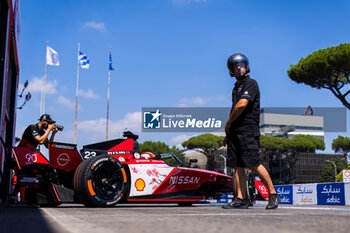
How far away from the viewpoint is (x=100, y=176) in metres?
5.87

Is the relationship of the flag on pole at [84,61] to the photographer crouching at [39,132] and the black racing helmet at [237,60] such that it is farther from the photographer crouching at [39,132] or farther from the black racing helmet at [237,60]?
the black racing helmet at [237,60]

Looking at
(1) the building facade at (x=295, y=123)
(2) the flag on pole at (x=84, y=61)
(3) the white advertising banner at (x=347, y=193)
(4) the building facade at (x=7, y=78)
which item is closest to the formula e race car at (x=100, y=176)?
(4) the building facade at (x=7, y=78)

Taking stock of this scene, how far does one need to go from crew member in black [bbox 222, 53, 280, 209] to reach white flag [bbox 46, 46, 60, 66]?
37052mm

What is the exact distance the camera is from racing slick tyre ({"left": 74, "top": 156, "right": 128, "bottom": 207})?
558 centimetres

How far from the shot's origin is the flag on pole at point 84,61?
43750mm

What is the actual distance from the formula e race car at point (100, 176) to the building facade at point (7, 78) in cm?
121

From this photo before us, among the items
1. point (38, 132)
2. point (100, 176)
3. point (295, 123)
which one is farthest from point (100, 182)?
point (295, 123)

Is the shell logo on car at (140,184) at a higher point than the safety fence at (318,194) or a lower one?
higher

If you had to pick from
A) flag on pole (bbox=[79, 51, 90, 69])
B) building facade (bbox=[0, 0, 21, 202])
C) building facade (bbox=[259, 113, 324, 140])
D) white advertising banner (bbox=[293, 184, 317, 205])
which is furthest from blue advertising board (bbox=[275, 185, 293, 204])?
building facade (bbox=[259, 113, 324, 140])

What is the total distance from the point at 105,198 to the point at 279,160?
8377cm

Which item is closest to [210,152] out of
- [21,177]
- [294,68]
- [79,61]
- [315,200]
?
[79,61]

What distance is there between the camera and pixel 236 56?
209 inches

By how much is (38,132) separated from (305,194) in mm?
13874

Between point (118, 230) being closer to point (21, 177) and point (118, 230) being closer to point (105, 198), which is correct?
point (105, 198)
